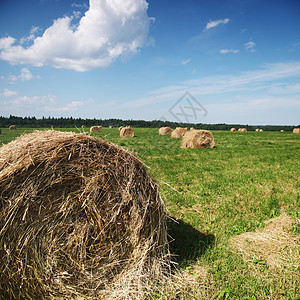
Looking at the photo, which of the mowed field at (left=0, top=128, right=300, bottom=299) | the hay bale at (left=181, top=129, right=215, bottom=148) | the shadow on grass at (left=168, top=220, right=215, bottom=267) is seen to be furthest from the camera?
the hay bale at (left=181, top=129, right=215, bottom=148)

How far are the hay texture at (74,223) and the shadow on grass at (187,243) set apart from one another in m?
0.44

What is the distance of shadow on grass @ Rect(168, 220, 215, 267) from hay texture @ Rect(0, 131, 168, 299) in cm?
44

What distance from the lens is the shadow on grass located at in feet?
10.6

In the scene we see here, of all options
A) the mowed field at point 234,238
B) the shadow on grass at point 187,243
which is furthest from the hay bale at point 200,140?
the shadow on grass at point 187,243

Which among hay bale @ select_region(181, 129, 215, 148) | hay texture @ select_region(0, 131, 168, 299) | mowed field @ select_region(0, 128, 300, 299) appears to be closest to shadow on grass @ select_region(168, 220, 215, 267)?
mowed field @ select_region(0, 128, 300, 299)

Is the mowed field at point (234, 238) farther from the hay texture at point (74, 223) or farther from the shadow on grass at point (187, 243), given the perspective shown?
the hay texture at point (74, 223)

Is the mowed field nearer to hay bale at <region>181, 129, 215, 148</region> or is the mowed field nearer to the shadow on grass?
the shadow on grass

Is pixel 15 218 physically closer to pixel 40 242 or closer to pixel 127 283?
pixel 40 242

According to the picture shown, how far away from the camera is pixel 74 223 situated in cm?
277

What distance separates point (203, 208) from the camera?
5.04 m

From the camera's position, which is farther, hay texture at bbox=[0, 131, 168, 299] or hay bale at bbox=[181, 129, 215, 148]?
hay bale at bbox=[181, 129, 215, 148]

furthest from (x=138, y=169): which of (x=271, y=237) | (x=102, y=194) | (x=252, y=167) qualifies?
(x=252, y=167)

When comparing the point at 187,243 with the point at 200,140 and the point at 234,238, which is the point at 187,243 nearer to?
the point at 234,238

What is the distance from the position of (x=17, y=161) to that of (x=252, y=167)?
363 inches
